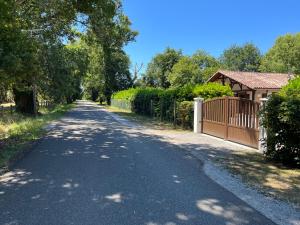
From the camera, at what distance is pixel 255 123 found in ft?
41.2

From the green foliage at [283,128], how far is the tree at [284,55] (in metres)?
64.3

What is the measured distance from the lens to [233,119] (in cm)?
1434

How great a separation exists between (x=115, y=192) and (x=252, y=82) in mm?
34433

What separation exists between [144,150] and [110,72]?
6001 centimetres

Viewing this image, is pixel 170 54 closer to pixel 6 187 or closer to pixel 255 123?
pixel 255 123

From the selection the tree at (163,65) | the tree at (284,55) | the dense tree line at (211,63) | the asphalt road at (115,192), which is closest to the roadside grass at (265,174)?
the asphalt road at (115,192)

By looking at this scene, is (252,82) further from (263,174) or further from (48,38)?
(263,174)

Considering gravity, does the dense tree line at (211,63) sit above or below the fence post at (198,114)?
above

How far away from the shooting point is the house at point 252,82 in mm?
37500

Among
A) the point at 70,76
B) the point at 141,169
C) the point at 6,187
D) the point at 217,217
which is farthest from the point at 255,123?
the point at 70,76

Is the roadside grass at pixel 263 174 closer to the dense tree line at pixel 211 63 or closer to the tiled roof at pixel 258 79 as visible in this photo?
the tiled roof at pixel 258 79

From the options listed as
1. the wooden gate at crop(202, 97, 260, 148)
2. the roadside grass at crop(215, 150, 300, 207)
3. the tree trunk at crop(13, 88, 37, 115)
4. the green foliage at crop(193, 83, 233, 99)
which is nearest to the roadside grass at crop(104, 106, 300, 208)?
the roadside grass at crop(215, 150, 300, 207)

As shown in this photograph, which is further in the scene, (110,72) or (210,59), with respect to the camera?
(210,59)

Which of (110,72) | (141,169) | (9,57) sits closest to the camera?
(141,169)
